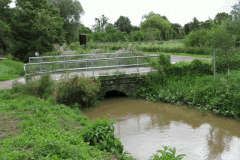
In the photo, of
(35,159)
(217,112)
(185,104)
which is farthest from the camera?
(185,104)

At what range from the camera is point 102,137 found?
642 cm

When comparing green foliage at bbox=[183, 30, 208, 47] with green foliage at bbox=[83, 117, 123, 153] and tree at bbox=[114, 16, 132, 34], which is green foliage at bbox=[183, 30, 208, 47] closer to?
green foliage at bbox=[83, 117, 123, 153]

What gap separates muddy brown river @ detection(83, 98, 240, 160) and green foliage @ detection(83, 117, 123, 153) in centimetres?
135

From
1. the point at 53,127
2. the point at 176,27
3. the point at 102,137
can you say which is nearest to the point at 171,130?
the point at 102,137

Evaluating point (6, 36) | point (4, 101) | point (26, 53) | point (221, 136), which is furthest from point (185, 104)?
point (6, 36)

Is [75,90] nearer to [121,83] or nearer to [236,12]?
[121,83]

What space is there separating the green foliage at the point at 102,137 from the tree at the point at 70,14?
1249 inches

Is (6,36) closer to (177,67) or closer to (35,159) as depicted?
(177,67)

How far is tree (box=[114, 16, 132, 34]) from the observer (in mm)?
68000

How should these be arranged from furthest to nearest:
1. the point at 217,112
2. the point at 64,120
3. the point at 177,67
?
the point at 177,67, the point at 217,112, the point at 64,120

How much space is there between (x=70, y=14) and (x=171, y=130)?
31.1 meters

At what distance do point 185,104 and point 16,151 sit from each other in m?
10.4

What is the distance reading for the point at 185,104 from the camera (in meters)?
13.2

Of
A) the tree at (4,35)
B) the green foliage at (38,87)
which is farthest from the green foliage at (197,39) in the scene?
the tree at (4,35)
